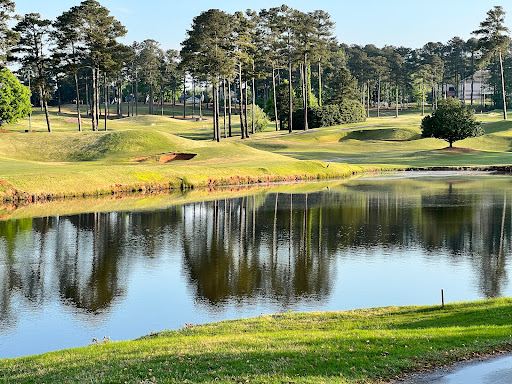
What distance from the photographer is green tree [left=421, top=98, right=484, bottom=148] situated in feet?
305

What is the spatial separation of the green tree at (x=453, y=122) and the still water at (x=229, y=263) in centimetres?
4565

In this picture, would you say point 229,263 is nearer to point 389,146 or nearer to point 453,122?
point 453,122

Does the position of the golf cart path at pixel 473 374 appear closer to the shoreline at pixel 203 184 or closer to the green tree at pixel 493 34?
the shoreline at pixel 203 184

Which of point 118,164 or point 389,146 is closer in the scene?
point 118,164

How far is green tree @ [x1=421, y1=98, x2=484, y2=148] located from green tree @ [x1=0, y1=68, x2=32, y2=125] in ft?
228

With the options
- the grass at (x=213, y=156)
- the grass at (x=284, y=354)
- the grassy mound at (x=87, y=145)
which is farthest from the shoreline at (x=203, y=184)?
the grass at (x=284, y=354)

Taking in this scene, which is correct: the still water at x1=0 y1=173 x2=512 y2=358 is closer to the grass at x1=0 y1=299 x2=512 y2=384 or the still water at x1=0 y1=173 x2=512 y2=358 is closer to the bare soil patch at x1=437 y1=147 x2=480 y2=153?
the grass at x1=0 y1=299 x2=512 y2=384

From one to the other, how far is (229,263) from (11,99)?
94859 mm

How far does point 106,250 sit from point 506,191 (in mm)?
38802

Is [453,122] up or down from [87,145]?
up

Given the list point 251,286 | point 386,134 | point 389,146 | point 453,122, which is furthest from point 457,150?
point 251,286

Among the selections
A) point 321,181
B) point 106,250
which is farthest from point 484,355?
point 321,181

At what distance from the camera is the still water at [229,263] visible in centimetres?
2112

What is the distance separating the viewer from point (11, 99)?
11194 cm
